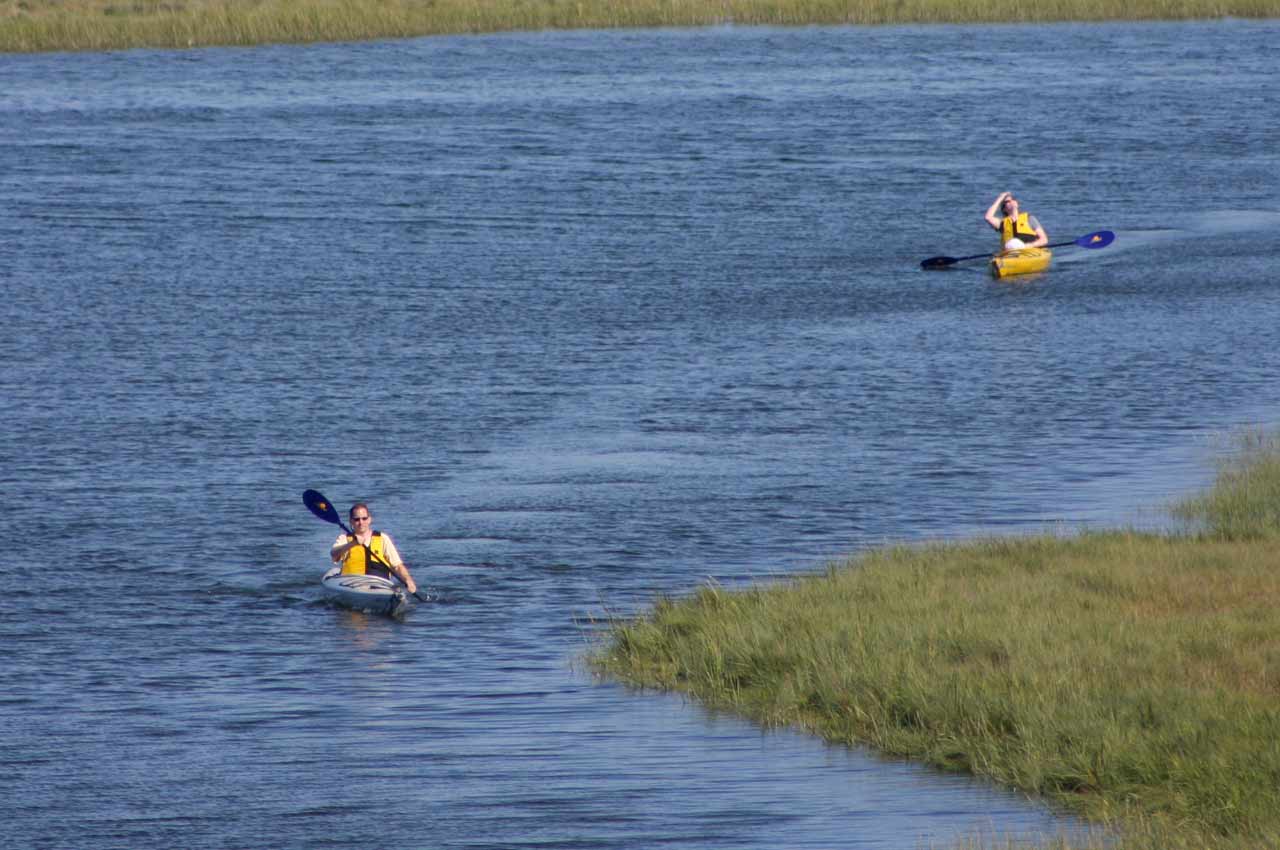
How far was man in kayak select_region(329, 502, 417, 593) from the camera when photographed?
2117 centimetres

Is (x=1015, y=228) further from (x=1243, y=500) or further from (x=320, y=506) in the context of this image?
(x=320, y=506)

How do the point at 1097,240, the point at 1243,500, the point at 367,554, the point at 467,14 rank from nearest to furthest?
the point at 367,554 < the point at 1243,500 < the point at 1097,240 < the point at 467,14

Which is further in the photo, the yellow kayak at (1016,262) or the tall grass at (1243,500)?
the yellow kayak at (1016,262)

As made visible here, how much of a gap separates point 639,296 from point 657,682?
70.6 ft

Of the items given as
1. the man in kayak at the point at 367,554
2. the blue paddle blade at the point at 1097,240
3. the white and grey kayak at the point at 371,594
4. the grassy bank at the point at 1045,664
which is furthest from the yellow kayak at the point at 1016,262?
the white and grey kayak at the point at 371,594

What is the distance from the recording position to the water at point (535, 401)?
637 inches

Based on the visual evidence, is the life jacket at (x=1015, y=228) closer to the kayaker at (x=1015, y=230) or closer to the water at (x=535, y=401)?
the kayaker at (x=1015, y=230)

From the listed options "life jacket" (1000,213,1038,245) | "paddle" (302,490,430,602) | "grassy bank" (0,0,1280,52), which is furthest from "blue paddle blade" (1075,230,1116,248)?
"grassy bank" (0,0,1280,52)

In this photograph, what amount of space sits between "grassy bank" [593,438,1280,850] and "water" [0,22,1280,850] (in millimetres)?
464

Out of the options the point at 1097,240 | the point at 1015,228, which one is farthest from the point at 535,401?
the point at 1097,240

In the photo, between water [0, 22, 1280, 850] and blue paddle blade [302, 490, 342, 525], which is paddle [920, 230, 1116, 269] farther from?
blue paddle blade [302, 490, 342, 525]

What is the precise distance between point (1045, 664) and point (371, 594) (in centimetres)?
719

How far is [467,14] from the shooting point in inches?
3386

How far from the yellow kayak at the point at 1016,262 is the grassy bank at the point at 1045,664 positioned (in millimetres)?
19747
